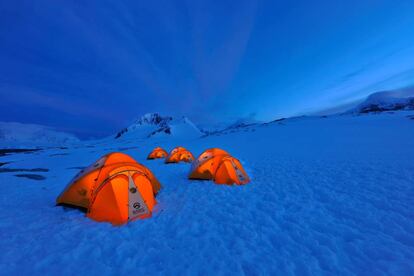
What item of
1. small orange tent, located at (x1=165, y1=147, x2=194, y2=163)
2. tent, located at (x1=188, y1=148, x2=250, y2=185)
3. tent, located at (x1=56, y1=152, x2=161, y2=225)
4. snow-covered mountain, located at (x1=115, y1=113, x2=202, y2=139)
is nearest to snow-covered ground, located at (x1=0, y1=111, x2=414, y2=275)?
tent, located at (x1=56, y1=152, x2=161, y2=225)

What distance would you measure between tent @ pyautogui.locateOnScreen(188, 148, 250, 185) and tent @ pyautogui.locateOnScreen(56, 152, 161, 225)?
3413 mm

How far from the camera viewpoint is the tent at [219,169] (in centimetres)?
830

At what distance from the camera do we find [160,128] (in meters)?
130

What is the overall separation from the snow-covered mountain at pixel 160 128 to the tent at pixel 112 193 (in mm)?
96375

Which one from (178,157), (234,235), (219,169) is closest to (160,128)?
(178,157)

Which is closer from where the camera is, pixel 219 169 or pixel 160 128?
pixel 219 169

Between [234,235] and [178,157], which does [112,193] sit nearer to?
[234,235]

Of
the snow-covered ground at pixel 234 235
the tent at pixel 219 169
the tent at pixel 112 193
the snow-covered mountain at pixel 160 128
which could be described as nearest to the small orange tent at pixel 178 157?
the tent at pixel 219 169

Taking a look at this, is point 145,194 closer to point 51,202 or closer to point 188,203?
point 188,203

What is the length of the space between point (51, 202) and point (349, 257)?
914cm

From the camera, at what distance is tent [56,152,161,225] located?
5.04 m

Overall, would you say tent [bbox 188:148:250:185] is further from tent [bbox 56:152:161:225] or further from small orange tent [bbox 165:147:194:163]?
small orange tent [bbox 165:147:194:163]

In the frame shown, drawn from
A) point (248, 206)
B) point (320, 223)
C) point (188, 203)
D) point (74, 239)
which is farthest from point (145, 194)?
point (320, 223)

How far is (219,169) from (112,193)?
4707 mm
